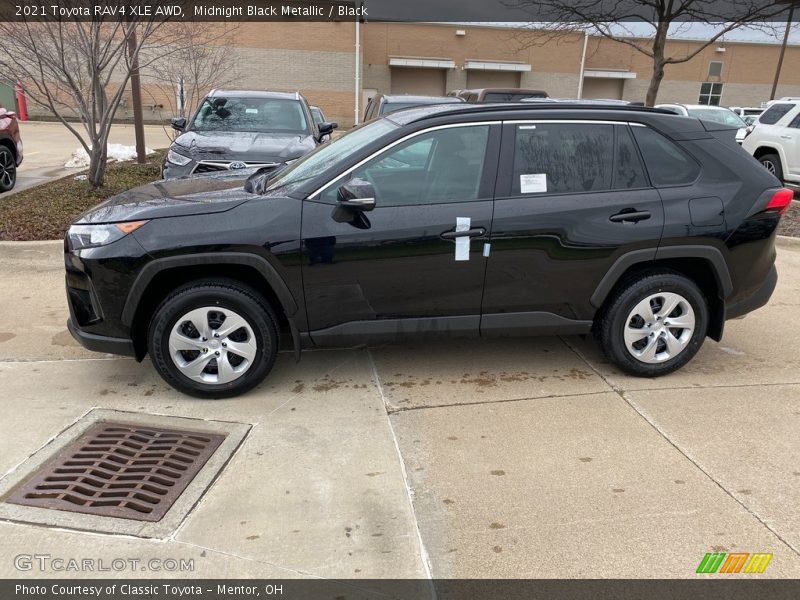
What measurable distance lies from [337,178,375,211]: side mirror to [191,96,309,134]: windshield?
4.97 m

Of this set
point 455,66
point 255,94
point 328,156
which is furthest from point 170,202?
point 455,66

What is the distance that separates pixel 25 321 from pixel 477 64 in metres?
35.4

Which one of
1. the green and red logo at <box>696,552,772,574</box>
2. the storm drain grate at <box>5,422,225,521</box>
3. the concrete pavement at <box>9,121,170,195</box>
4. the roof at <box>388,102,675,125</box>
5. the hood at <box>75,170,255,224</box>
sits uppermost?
the roof at <box>388,102,675,125</box>

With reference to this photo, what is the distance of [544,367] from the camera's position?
4465 mm

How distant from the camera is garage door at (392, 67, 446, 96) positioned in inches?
1467

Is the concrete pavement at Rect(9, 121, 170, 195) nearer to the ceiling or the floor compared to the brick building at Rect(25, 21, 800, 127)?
nearer to the floor

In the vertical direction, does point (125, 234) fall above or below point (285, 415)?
above

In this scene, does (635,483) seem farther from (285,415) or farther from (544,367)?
(285,415)

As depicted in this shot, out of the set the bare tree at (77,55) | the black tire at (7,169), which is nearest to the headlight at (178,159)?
the bare tree at (77,55)

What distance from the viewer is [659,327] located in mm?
4148

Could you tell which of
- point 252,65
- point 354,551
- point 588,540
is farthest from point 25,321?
point 252,65

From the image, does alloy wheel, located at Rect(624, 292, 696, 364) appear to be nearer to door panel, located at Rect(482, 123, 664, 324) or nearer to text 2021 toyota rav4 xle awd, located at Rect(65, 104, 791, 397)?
text 2021 toyota rav4 xle awd, located at Rect(65, 104, 791, 397)

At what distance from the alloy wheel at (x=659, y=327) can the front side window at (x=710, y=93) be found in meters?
43.3

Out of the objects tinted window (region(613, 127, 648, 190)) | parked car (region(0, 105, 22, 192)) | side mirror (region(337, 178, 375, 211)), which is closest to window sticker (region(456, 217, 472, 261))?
side mirror (region(337, 178, 375, 211))
